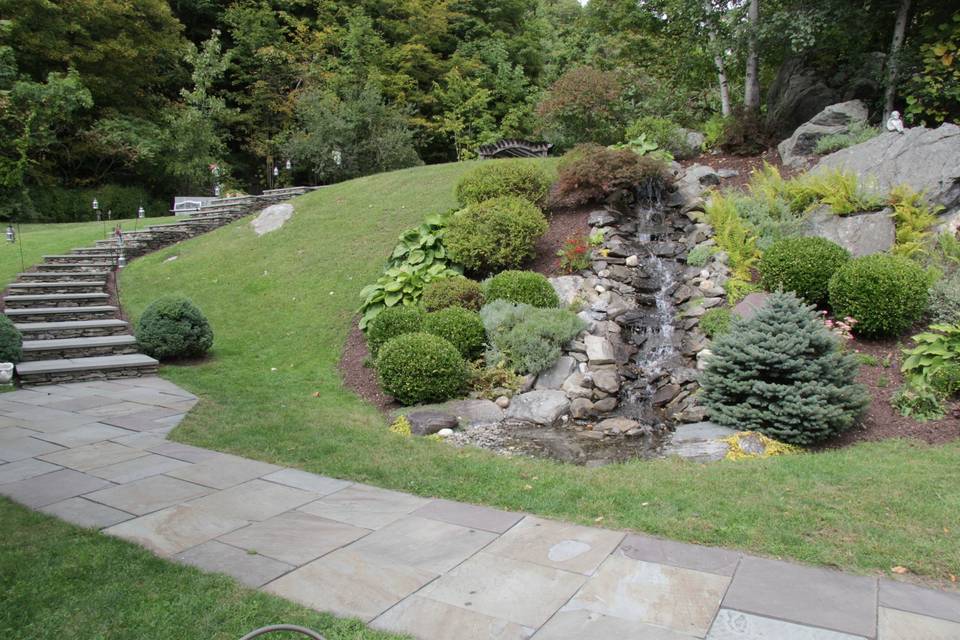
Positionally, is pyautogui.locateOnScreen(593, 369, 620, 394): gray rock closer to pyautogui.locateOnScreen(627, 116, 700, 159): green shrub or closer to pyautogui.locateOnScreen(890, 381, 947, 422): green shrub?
pyautogui.locateOnScreen(890, 381, 947, 422): green shrub

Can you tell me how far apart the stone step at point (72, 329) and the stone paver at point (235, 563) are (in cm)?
796

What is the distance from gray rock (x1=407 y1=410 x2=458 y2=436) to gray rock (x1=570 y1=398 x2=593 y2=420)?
5.17 ft

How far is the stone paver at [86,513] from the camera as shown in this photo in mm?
4465

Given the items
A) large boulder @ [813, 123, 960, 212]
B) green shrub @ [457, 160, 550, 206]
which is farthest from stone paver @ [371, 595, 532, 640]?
large boulder @ [813, 123, 960, 212]

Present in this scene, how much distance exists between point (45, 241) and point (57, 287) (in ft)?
13.8

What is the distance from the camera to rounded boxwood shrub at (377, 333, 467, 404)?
7.90 m

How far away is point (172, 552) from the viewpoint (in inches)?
159

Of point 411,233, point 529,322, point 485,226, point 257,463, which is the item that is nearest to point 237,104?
point 411,233

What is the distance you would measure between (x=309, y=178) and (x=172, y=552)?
883 inches

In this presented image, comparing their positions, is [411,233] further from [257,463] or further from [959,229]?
[959,229]

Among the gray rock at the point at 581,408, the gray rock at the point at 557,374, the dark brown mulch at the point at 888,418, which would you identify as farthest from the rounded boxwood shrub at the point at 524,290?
the dark brown mulch at the point at 888,418

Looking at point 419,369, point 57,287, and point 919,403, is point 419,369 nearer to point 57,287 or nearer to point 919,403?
point 919,403

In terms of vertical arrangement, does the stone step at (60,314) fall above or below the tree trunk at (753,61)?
below

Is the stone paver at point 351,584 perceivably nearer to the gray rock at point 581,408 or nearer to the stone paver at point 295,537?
the stone paver at point 295,537
